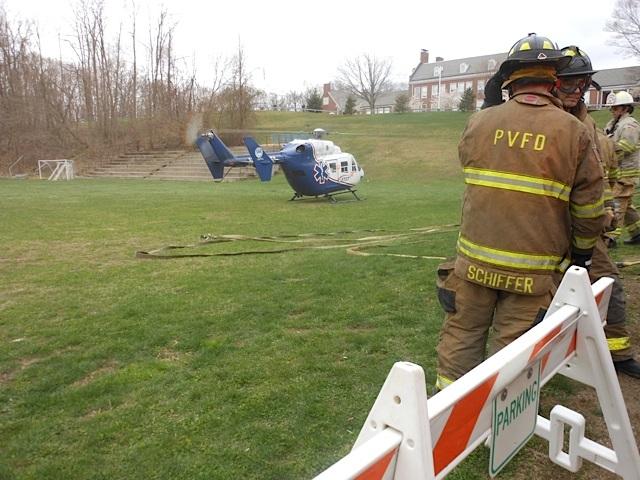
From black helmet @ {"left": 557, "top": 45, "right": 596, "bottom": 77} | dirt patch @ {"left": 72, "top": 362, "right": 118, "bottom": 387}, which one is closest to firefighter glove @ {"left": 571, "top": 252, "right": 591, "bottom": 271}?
black helmet @ {"left": 557, "top": 45, "right": 596, "bottom": 77}

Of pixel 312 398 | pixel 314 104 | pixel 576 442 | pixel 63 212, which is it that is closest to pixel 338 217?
pixel 63 212

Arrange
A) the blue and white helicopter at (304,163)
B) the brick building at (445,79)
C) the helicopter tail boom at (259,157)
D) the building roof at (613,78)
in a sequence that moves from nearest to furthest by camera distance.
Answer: the blue and white helicopter at (304,163), the helicopter tail boom at (259,157), the building roof at (613,78), the brick building at (445,79)

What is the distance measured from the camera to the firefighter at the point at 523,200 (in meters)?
2.37

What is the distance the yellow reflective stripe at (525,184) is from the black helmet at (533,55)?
0.57m

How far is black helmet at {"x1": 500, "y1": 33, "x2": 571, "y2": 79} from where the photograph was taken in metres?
2.46

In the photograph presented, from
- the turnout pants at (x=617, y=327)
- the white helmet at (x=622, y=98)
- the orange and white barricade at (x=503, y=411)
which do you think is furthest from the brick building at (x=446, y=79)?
the orange and white barricade at (x=503, y=411)

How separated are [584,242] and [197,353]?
3.03 metres

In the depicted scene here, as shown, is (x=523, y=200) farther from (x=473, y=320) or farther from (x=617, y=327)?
(x=617, y=327)

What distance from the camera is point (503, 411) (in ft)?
5.31

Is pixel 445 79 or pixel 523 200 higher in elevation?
pixel 445 79

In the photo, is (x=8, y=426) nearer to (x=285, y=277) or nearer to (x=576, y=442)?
(x=576, y=442)

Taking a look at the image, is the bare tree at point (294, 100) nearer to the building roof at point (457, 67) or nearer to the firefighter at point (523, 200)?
the building roof at point (457, 67)

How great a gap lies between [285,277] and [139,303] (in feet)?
6.26

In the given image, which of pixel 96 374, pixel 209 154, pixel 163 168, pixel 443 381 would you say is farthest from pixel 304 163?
pixel 163 168
